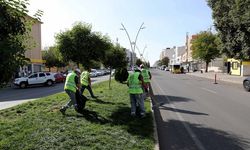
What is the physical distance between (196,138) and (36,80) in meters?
30.0

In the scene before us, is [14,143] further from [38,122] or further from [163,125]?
[163,125]

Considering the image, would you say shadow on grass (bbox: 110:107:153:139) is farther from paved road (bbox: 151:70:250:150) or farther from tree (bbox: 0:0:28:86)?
tree (bbox: 0:0:28:86)

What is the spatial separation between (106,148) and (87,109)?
4.79m

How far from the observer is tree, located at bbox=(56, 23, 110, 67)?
1853cm

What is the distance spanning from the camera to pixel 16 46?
5207mm

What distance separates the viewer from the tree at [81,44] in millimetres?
18531

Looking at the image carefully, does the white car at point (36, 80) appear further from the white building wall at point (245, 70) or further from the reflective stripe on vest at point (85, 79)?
the white building wall at point (245, 70)

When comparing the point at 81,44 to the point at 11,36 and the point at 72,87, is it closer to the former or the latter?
the point at 72,87

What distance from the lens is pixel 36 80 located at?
36.4 meters

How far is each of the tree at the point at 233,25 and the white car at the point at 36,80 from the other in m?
17.9

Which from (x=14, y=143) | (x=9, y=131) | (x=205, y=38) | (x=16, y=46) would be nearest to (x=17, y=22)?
(x=16, y=46)

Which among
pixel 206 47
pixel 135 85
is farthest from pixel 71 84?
pixel 206 47

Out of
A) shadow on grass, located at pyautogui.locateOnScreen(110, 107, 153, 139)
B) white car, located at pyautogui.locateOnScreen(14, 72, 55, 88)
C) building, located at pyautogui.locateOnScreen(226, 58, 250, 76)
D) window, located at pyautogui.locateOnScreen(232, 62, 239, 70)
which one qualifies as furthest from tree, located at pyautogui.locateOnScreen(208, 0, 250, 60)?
window, located at pyautogui.locateOnScreen(232, 62, 239, 70)

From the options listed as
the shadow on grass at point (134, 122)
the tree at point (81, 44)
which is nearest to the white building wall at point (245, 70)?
the tree at point (81, 44)
